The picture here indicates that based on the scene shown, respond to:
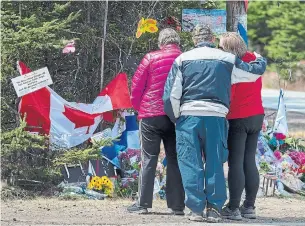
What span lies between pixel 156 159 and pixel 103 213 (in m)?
0.83

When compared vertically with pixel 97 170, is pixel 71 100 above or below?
above

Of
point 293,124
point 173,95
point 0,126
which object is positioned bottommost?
point 293,124

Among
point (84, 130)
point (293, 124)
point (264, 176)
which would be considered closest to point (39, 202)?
point (84, 130)

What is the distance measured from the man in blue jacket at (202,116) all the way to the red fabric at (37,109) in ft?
7.52

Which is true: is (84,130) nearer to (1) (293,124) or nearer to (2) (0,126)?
(2) (0,126)

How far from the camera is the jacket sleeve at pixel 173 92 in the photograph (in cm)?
820

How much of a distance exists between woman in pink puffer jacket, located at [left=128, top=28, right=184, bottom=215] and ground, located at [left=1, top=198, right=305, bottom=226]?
23 cm

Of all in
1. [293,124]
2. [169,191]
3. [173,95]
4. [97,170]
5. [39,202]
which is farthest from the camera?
[293,124]

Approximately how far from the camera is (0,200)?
31.6 feet

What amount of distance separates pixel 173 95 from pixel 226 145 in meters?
0.73

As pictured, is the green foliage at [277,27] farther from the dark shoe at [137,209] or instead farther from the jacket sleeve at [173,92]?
the jacket sleeve at [173,92]

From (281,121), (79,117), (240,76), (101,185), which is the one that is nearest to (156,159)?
(240,76)

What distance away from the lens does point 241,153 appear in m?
8.60

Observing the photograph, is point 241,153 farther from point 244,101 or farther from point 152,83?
point 152,83
